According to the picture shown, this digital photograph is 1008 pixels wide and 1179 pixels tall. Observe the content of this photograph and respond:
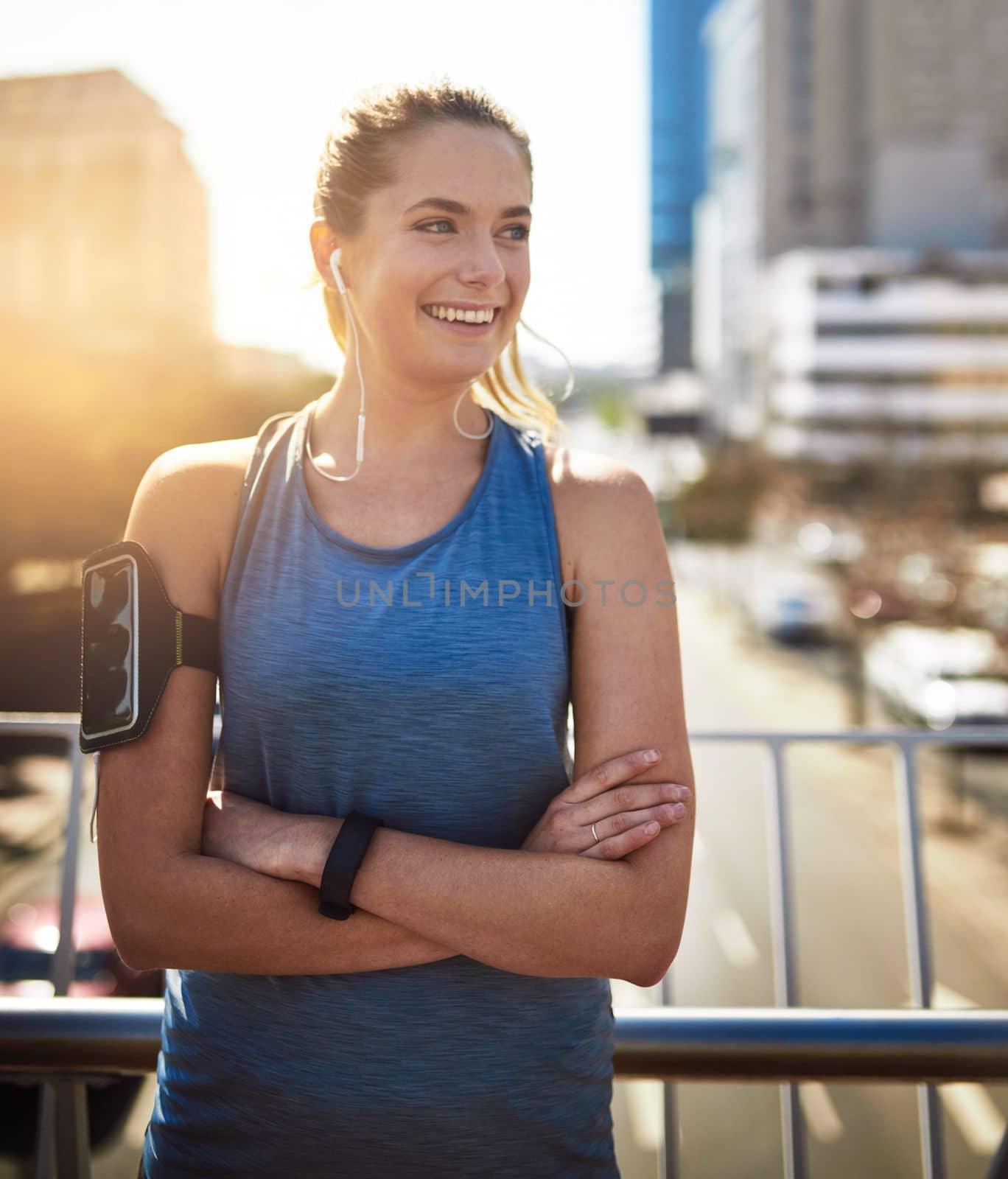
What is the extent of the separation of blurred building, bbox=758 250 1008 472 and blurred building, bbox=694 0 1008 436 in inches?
196

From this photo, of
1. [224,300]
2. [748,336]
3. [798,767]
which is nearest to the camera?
[224,300]

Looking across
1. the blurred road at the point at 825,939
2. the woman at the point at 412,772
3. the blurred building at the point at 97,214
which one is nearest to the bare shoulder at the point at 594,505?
the woman at the point at 412,772

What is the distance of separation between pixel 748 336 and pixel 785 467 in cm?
2686

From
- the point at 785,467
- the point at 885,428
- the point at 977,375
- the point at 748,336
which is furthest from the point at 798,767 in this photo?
the point at 748,336

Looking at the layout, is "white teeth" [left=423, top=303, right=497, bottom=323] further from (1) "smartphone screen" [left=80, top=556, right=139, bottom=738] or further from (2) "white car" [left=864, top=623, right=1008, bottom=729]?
(2) "white car" [left=864, top=623, right=1008, bottom=729]

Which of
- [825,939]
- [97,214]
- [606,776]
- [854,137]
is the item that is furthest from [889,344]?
[606,776]

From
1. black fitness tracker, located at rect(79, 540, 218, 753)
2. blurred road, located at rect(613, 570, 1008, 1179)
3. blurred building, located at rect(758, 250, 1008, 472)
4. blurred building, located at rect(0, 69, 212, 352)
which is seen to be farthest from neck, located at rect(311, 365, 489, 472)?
blurred building, located at rect(758, 250, 1008, 472)

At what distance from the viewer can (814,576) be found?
95.2 ft

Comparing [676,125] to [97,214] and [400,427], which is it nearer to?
[97,214]

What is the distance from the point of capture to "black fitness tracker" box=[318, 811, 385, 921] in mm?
1122

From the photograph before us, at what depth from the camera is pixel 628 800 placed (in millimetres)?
1191

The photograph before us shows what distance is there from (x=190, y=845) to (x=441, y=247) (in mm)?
776

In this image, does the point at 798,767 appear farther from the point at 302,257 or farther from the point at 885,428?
the point at 885,428

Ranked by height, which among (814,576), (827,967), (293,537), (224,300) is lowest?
(827,967)
